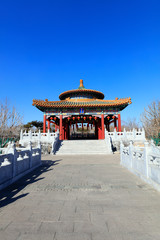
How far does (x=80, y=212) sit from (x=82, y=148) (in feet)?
36.2

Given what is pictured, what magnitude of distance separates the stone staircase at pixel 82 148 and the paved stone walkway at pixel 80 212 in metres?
8.83

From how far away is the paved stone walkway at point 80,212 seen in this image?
1.86 meters

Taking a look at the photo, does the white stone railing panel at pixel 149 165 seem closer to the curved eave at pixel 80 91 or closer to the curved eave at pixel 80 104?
the curved eave at pixel 80 104

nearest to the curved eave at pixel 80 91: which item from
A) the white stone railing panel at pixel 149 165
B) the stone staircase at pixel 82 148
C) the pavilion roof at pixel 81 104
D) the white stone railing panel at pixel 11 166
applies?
the pavilion roof at pixel 81 104

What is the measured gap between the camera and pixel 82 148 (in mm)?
13391

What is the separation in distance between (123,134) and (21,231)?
1398cm

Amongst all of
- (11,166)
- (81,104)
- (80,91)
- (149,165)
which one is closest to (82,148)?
(81,104)

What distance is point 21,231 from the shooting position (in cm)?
192

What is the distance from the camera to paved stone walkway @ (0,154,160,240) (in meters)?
1.86

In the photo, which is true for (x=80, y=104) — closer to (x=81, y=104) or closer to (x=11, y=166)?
(x=81, y=104)

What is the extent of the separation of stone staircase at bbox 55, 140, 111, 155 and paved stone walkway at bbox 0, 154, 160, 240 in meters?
8.83

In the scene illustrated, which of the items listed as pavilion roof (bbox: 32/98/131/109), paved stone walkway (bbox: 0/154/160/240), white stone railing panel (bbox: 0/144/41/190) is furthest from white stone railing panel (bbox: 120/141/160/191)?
pavilion roof (bbox: 32/98/131/109)

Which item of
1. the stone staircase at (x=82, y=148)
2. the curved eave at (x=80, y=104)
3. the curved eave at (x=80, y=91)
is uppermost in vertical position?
the curved eave at (x=80, y=91)

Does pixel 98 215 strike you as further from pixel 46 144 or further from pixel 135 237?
pixel 46 144
